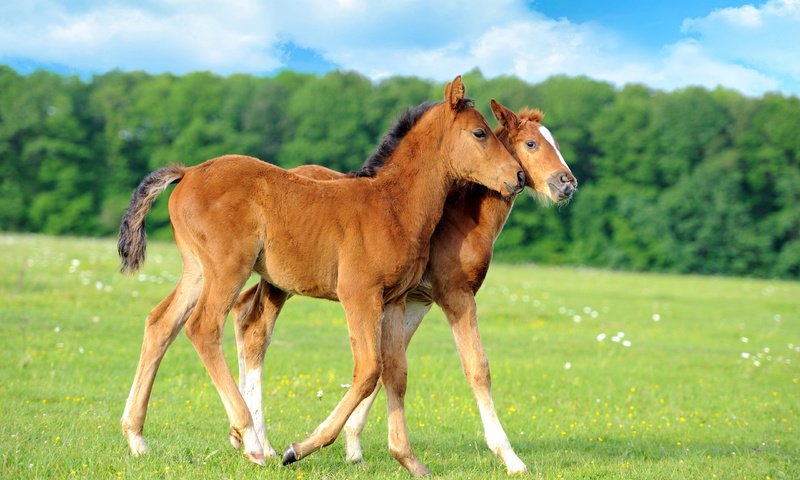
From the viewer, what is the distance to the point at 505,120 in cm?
746

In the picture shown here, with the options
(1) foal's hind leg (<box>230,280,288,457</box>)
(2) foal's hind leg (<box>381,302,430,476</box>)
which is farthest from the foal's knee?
(1) foal's hind leg (<box>230,280,288,457</box>)

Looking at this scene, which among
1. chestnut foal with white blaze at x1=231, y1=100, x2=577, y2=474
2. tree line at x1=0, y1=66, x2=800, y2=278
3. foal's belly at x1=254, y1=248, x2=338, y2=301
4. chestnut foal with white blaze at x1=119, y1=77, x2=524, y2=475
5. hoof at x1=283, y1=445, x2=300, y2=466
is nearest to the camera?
hoof at x1=283, y1=445, x2=300, y2=466

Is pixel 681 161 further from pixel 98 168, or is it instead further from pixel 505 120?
pixel 505 120

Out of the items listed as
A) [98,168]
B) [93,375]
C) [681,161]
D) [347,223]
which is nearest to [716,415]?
[347,223]

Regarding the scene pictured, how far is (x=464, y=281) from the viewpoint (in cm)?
704

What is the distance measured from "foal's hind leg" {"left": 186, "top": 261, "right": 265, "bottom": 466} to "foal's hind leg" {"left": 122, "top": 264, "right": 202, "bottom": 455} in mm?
487

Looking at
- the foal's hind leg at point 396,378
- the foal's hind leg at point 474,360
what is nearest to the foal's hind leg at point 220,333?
the foal's hind leg at point 396,378

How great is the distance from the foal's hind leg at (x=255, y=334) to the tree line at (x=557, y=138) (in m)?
45.5

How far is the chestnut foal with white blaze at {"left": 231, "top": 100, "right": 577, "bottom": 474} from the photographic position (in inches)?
271

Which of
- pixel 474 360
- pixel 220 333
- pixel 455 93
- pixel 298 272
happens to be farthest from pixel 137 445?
pixel 455 93

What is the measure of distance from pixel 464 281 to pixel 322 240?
→ 52.7 inches

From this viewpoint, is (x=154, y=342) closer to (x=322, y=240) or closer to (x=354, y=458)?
(x=322, y=240)

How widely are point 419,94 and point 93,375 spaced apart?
53.0 meters

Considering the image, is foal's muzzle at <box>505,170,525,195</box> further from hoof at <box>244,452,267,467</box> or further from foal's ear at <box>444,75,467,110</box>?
hoof at <box>244,452,267,467</box>
